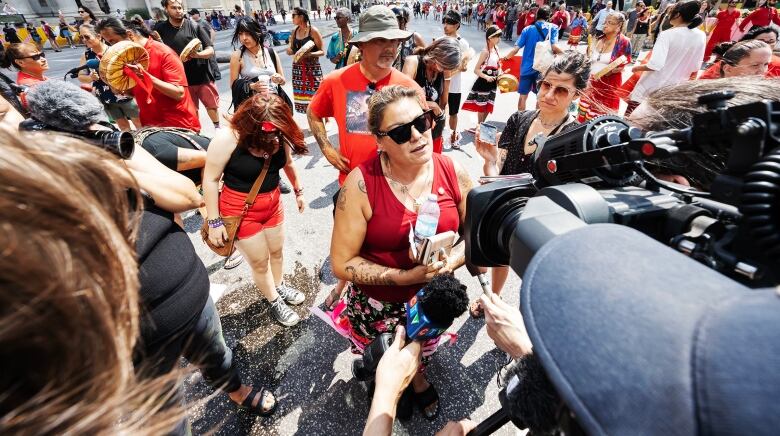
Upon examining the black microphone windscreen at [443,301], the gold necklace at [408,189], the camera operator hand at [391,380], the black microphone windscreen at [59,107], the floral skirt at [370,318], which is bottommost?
the floral skirt at [370,318]

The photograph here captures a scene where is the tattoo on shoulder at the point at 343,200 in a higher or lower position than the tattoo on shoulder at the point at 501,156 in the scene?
higher

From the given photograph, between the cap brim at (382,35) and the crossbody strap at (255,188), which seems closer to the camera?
the crossbody strap at (255,188)

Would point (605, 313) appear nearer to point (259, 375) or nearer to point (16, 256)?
point (16, 256)

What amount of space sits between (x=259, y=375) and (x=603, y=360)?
2.44m

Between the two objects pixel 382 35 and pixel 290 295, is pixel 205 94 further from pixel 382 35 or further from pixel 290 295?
pixel 290 295

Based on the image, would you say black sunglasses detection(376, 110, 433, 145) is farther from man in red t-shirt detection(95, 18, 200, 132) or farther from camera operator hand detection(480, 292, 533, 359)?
man in red t-shirt detection(95, 18, 200, 132)

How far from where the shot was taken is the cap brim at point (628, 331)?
322 mm

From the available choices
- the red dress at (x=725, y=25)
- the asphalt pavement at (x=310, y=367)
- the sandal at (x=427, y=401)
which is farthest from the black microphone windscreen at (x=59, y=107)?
the red dress at (x=725, y=25)

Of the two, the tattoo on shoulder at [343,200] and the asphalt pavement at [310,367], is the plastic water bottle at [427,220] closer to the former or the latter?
the tattoo on shoulder at [343,200]

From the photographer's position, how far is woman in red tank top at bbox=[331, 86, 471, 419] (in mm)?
1723

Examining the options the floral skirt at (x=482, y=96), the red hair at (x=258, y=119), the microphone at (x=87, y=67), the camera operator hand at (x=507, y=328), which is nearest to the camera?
the camera operator hand at (x=507, y=328)

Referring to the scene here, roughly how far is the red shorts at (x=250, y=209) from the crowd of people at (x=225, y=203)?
12 mm

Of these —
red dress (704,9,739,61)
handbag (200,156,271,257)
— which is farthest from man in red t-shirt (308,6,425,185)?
red dress (704,9,739,61)

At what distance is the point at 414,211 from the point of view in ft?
5.77
